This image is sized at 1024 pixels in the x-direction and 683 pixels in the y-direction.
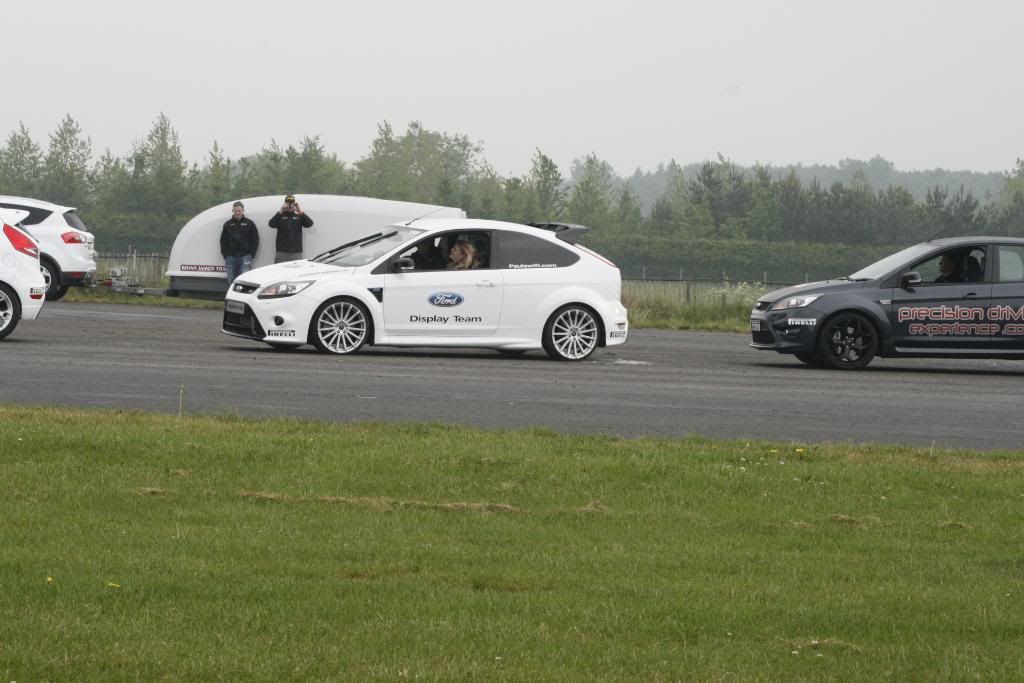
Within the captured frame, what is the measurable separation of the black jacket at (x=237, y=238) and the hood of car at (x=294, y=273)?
8.61 m

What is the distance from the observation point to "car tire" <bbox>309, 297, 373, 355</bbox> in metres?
18.2

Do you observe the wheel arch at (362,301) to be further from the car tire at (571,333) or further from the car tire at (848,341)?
the car tire at (848,341)

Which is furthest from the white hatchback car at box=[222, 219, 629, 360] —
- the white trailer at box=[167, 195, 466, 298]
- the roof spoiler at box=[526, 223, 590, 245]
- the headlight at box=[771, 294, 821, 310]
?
the white trailer at box=[167, 195, 466, 298]

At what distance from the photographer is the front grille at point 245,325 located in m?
18.2

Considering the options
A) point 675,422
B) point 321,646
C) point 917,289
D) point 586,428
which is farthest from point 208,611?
point 917,289

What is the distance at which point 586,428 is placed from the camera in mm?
12078

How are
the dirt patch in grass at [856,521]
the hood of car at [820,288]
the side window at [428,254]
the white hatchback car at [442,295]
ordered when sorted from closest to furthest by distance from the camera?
1. the dirt patch in grass at [856,521]
2. the white hatchback car at [442,295]
3. the side window at [428,254]
4. the hood of car at [820,288]

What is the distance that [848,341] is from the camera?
63.1 feet

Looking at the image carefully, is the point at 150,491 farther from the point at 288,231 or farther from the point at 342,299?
the point at 288,231

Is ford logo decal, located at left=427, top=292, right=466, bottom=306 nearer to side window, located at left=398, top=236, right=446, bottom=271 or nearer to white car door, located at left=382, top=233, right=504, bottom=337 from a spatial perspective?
white car door, located at left=382, top=233, right=504, bottom=337

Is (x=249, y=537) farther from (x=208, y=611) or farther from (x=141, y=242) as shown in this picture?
(x=141, y=242)

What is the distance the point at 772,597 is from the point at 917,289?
13440 millimetres

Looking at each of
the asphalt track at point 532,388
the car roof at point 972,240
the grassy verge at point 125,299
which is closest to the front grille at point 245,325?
the asphalt track at point 532,388

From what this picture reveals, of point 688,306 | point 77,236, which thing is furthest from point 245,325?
point 688,306
